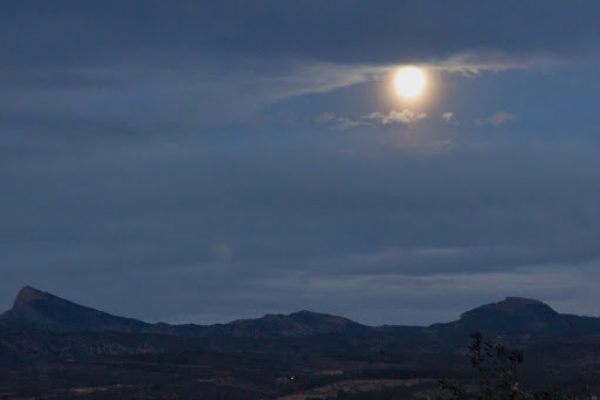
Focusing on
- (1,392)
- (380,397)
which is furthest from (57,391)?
(380,397)

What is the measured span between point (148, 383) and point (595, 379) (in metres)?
Answer: 61.8

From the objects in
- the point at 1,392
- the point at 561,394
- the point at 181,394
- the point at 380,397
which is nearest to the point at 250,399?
the point at 181,394

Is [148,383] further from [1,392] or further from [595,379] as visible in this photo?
[595,379]

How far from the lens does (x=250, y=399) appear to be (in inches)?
7096

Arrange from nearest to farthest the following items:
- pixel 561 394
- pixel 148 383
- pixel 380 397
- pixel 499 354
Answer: pixel 499 354, pixel 561 394, pixel 380 397, pixel 148 383

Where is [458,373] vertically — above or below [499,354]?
above

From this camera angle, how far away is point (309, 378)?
649 feet

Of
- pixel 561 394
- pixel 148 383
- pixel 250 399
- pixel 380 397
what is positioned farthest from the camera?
pixel 148 383

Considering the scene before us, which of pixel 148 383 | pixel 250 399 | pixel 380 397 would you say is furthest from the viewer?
pixel 148 383

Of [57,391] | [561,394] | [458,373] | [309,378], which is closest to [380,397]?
[458,373]

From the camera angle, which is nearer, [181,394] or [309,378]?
[181,394]

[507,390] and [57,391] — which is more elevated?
[57,391]

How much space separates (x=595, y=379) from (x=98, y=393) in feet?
207

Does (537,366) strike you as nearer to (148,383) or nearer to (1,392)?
(148,383)
